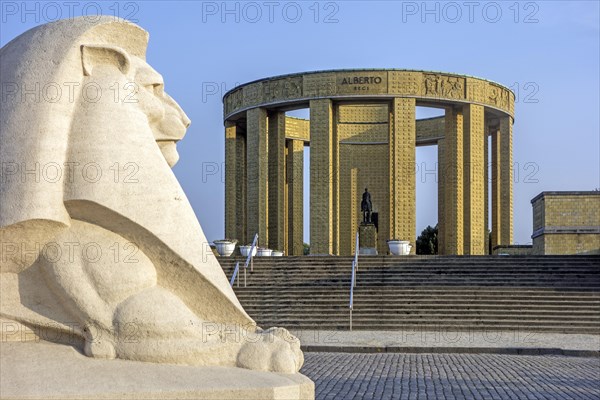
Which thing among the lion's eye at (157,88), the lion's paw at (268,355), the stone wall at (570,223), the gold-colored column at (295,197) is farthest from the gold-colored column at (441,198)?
the lion's paw at (268,355)

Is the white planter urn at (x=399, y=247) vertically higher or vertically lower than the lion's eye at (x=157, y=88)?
lower

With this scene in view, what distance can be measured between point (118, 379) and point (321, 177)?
20796 millimetres

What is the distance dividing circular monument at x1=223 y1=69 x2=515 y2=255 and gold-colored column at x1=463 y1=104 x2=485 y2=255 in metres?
0.03

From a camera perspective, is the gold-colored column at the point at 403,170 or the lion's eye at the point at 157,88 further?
the gold-colored column at the point at 403,170

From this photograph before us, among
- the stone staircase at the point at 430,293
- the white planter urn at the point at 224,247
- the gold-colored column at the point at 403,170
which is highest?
the gold-colored column at the point at 403,170

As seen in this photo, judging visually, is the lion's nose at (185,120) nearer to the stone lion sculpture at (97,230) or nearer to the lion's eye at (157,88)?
the lion's eye at (157,88)

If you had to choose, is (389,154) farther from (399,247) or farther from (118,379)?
(118,379)

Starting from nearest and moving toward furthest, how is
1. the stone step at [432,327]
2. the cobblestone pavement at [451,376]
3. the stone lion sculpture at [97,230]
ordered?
1. the stone lion sculpture at [97,230]
2. the cobblestone pavement at [451,376]
3. the stone step at [432,327]

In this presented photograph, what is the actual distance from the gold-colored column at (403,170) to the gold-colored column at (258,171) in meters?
4.02

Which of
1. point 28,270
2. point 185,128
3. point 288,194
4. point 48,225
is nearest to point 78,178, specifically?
point 48,225

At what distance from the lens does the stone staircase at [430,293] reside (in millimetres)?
13562

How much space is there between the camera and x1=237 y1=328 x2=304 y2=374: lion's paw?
4.22m

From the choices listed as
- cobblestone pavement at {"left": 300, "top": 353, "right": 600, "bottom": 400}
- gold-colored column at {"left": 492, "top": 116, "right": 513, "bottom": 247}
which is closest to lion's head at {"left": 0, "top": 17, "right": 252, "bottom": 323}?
cobblestone pavement at {"left": 300, "top": 353, "right": 600, "bottom": 400}

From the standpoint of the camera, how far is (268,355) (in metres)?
4.23
